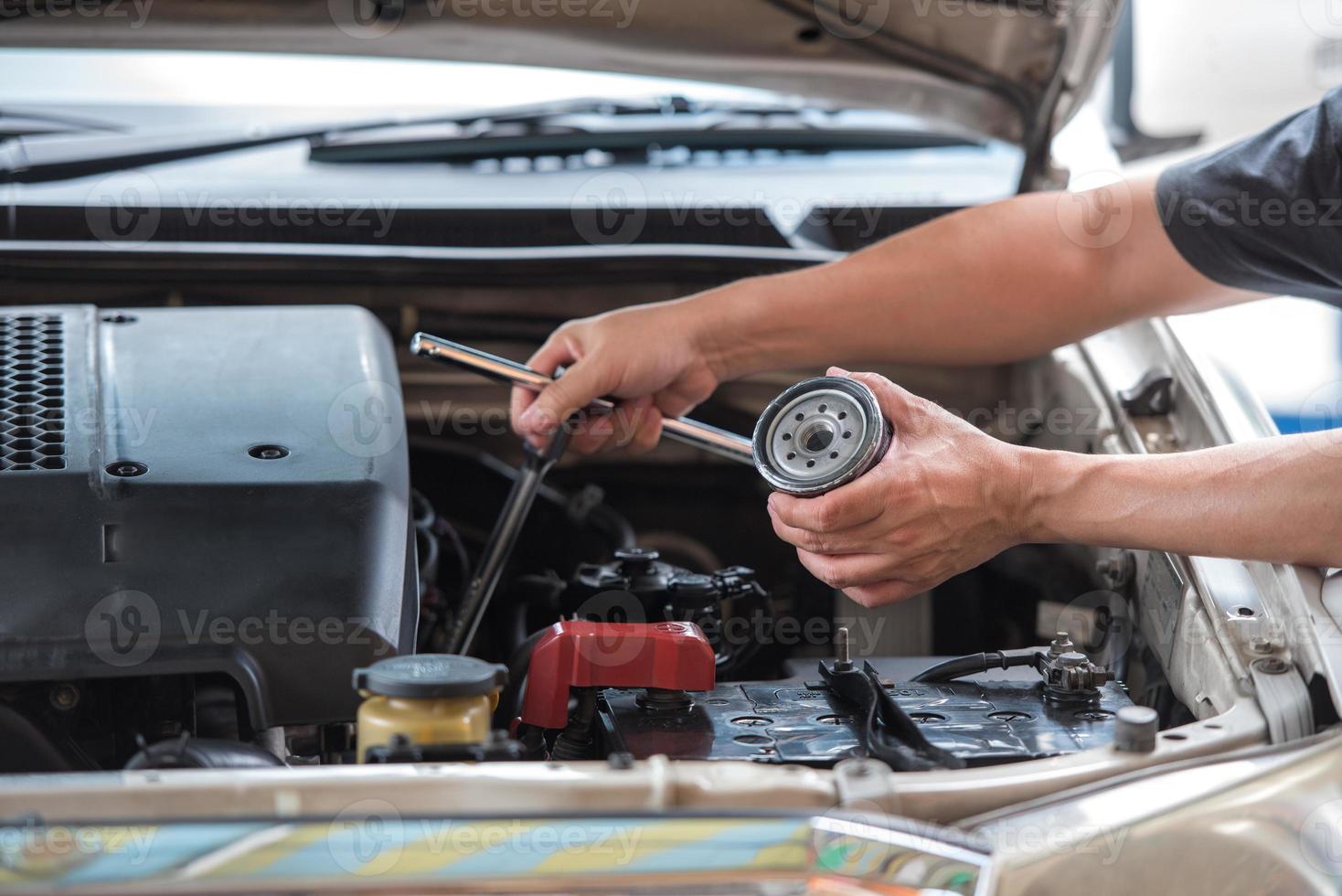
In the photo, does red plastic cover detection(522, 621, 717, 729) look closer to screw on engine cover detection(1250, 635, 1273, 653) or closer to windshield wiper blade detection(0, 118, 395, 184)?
screw on engine cover detection(1250, 635, 1273, 653)

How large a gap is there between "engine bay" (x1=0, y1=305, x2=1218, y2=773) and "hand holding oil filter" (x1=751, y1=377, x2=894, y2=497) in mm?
18

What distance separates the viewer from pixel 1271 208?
1443 mm

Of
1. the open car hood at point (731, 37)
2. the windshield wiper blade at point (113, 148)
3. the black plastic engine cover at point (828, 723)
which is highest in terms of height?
the open car hood at point (731, 37)

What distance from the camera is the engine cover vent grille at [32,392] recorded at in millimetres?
1071

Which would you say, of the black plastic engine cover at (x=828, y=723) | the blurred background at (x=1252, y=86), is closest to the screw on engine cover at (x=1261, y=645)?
the black plastic engine cover at (x=828, y=723)

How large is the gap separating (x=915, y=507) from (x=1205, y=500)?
0.24 m

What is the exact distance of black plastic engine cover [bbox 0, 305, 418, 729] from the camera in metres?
0.96

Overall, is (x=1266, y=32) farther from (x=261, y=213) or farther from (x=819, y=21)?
(x=261, y=213)

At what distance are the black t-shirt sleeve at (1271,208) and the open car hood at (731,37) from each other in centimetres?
25

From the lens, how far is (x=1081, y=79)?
1.67 metres

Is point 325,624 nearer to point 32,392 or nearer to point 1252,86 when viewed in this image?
point 32,392

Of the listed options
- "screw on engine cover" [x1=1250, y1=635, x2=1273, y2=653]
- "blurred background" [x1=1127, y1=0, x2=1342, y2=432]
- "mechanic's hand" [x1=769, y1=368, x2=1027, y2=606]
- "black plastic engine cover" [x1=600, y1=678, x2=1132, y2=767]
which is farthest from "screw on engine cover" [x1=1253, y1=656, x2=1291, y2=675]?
"blurred background" [x1=1127, y1=0, x2=1342, y2=432]

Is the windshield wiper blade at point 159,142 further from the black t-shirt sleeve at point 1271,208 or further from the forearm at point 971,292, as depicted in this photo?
the black t-shirt sleeve at point 1271,208

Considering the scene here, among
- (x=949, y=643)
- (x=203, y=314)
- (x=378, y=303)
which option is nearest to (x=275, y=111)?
(x=378, y=303)
